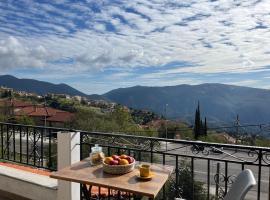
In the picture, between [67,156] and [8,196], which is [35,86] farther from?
[67,156]

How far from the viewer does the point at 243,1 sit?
7996 mm

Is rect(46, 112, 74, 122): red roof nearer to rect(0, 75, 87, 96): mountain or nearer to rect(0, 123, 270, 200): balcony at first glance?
rect(0, 123, 270, 200): balcony

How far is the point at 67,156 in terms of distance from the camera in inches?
149

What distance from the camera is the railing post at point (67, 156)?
12.3ft

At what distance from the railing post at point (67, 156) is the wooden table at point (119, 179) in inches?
38.7

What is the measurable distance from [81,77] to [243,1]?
47.4 metres

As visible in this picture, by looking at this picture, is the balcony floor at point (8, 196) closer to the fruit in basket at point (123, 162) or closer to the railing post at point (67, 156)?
the railing post at point (67, 156)

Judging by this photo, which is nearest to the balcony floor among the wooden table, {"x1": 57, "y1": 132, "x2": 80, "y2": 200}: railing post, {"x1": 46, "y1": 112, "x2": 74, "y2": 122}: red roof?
{"x1": 57, "y1": 132, "x2": 80, "y2": 200}: railing post

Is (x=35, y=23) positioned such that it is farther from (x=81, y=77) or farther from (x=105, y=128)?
(x=81, y=77)

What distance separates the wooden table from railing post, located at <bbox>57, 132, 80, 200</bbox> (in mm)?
984

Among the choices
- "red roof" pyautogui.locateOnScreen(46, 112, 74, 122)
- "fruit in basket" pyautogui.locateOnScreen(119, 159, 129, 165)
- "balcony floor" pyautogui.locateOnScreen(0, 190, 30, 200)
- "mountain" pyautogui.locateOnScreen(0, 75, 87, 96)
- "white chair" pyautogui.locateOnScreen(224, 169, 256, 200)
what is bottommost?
"red roof" pyautogui.locateOnScreen(46, 112, 74, 122)

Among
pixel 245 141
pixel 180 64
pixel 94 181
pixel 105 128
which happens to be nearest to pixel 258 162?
pixel 94 181

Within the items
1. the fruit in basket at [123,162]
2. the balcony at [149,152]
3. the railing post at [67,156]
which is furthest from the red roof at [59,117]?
the fruit in basket at [123,162]

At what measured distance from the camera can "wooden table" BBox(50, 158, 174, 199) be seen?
2.20 meters
